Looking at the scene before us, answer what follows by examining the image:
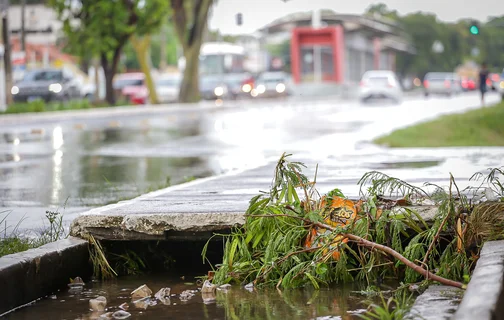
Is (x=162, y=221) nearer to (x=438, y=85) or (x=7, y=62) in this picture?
(x=7, y=62)

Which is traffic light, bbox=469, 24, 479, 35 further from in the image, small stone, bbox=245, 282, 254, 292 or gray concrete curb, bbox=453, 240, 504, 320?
gray concrete curb, bbox=453, 240, 504, 320

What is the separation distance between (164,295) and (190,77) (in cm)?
4044

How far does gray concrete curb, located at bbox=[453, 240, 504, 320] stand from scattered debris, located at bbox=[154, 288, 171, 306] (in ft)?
6.10

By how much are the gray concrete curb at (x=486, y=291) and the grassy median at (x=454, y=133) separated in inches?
480

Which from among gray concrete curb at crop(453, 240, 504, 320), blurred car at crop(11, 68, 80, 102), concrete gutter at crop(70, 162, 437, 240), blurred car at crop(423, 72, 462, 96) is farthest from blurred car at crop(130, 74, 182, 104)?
gray concrete curb at crop(453, 240, 504, 320)

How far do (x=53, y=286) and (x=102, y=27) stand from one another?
113ft

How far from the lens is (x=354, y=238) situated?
240 inches

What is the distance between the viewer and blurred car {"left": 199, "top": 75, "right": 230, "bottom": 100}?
5650 centimetres

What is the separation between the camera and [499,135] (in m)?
25.2

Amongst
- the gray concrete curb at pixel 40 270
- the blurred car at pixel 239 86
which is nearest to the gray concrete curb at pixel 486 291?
the gray concrete curb at pixel 40 270

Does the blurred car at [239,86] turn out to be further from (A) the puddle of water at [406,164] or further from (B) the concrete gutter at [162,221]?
(B) the concrete gutter at [162,221]

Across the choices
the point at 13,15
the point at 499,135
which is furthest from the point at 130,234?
the point at 13,15

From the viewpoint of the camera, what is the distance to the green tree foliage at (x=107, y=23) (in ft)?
130

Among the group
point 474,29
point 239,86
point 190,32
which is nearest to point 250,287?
point 474,29
